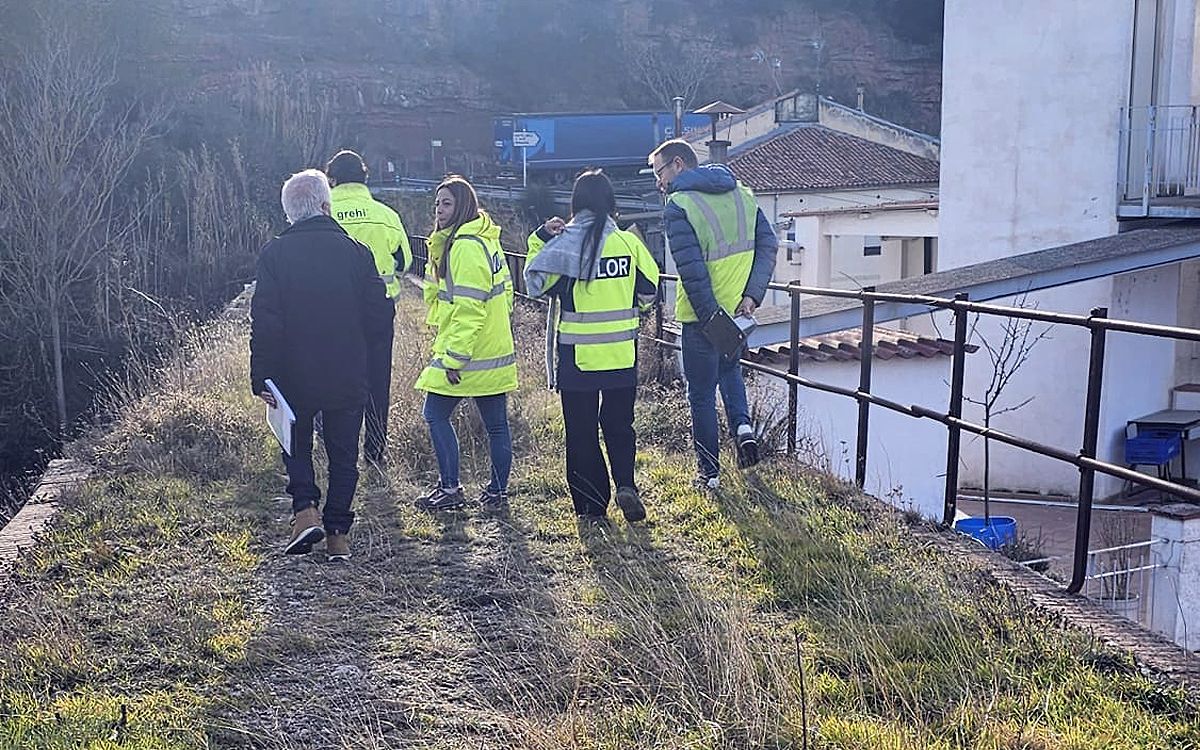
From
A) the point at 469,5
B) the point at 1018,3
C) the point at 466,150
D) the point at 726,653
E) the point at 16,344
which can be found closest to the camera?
the point at 726,653

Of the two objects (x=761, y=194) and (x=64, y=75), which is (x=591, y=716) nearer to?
(x=64, y=75)

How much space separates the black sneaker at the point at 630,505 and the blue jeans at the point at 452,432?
0.84 meters

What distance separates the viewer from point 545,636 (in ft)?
14.3

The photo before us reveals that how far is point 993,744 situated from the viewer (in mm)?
3332

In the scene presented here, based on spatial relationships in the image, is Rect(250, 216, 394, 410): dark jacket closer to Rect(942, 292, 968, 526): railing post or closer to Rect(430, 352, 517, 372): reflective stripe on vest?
Rect(430, 352, 517, 372): reflective stripe on vest

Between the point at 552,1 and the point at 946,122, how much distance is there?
5485 centimetres

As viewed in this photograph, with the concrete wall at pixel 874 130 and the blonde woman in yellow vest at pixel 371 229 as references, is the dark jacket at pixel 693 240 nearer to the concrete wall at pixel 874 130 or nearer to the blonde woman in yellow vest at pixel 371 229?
the blonde woman in yellow vest at pixel 371 229

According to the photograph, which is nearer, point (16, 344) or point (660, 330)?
point (660, 330)

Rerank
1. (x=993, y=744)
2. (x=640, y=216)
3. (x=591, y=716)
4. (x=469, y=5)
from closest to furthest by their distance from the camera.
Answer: (x=993, y=744)
(x=591, y=716)
(x=640, y=216)
(x=469, y=5)

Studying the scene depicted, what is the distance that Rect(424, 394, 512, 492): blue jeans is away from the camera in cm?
648

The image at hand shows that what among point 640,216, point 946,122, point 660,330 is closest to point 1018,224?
point 946,122

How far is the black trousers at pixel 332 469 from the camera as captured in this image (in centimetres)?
565

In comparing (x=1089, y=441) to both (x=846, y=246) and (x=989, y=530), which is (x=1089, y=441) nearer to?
(x=989, y=530)

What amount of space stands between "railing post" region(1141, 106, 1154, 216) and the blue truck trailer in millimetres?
33135
